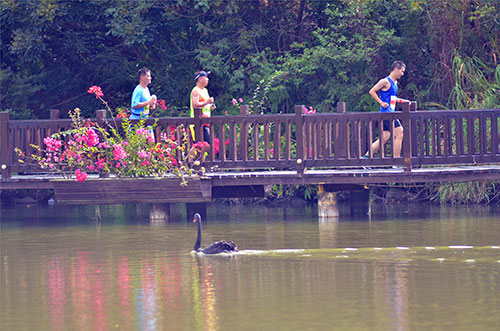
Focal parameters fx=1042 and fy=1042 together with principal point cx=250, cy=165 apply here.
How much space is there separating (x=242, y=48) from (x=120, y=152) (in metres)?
6.81

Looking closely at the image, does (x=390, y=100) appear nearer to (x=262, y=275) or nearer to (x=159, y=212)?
(x=159, y=212)

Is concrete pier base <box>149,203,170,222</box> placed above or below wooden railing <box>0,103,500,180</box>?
below

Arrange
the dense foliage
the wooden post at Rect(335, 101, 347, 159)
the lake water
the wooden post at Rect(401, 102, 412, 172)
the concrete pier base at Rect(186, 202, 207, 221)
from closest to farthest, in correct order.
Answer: the lake water, the wooden post at Rect(401, 102, 412, 172), the wooden post at Rect(335, 101, 347, 159), the concrete pier base at Rect(186, 202, 207, 221), the dense foliage

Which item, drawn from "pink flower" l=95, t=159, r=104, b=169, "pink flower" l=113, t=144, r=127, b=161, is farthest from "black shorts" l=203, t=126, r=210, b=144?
"pink flower" l=95, t=159, r=104, b=169

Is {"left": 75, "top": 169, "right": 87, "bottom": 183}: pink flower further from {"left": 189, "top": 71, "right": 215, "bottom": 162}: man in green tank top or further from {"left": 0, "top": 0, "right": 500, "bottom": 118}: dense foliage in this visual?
{"left": 0, "top": 0, "right": 500, "bottom": 118}: dense foliage

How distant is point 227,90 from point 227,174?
642 cm

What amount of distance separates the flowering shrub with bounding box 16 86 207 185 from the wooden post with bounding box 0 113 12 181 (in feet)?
1.69

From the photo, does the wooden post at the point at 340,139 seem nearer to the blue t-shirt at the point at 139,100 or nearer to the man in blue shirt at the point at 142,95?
the man in blue shirt at the point at 142,95

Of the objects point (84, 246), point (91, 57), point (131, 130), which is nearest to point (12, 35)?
point (91, 57)

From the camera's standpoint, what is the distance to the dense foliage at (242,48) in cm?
2083

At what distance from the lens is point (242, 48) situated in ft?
73.5

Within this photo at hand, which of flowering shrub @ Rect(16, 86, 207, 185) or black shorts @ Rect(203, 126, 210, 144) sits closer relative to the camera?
flowering shrub @ Rect(16, 86, 207, 185)

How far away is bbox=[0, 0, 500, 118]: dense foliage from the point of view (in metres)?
20.8

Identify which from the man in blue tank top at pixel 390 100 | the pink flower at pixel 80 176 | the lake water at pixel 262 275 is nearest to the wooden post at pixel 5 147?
the lake water at pixel 262 275
